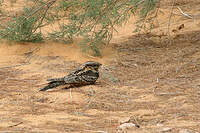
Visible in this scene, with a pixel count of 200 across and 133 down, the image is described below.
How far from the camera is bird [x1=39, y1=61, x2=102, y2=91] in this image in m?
5.85

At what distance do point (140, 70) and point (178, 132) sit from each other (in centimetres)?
331

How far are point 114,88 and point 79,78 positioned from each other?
473 mm

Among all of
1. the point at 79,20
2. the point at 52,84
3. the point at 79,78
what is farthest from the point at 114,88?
the point at 79,20

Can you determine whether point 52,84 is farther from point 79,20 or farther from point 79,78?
point 79,20

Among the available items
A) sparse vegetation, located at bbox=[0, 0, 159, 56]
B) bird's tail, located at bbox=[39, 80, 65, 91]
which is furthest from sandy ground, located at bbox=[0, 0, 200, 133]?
sparse vegetation, located at bbox=[0, 0, 159, 56]

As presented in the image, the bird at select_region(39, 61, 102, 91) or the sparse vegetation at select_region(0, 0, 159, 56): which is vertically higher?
the sparse vegetation at select_region(0, 0, 159, 56)

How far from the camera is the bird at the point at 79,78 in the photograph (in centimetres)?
585

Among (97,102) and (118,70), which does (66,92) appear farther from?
(118,70)

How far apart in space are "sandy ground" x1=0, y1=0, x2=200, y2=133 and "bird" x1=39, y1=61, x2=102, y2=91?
95mm

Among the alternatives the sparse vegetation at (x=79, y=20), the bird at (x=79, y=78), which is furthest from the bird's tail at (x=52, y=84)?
the sparse vegetation at (x=79, y=20)

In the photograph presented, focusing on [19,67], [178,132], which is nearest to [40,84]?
[19,67]

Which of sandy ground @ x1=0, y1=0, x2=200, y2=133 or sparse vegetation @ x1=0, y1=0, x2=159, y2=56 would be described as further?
sparse vegetation @ x1=0, y1=0, x2=159, y2=56

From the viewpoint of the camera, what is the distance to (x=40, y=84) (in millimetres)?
6227

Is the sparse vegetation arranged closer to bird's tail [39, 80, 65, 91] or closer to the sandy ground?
the sandy ground
